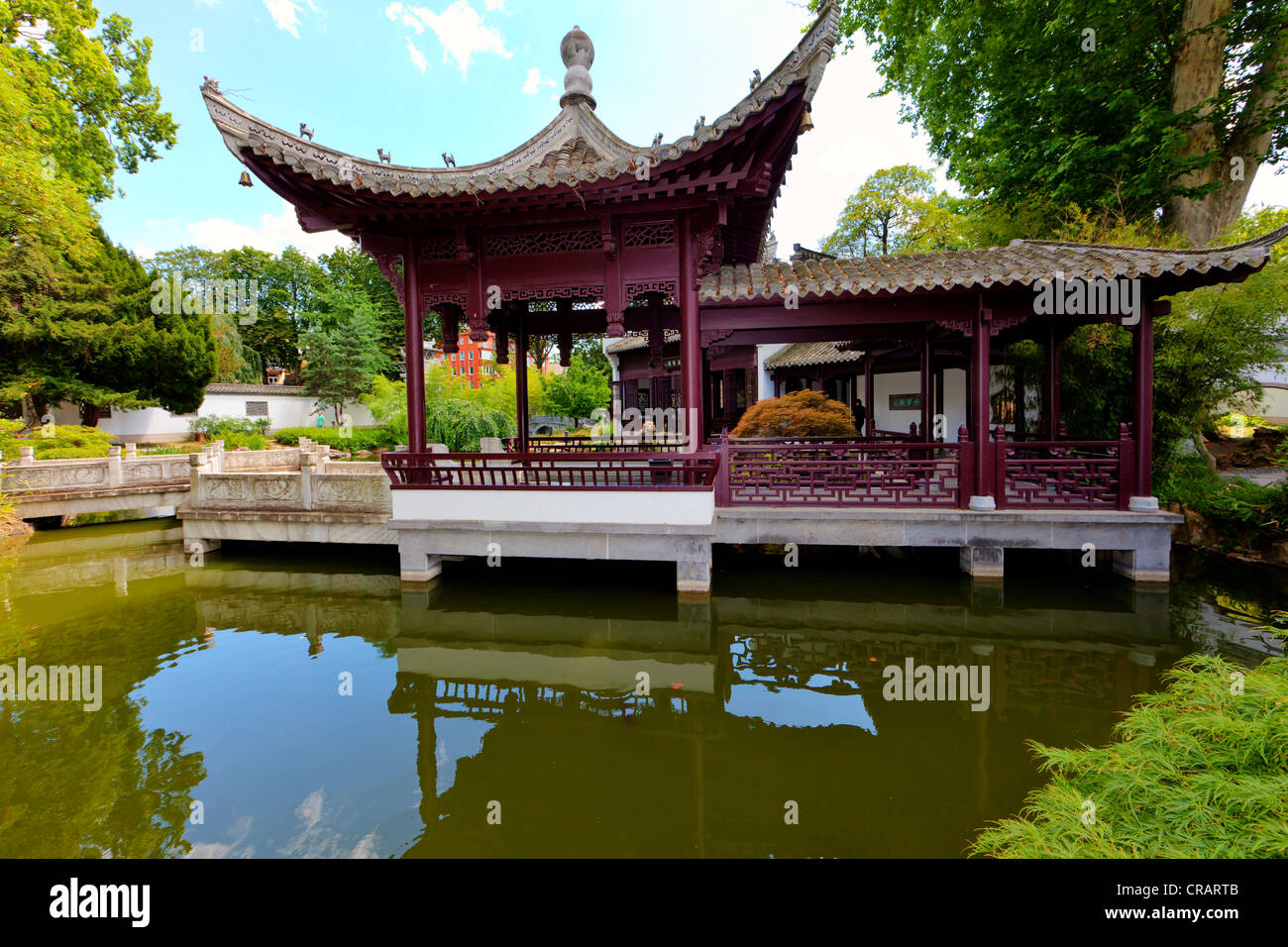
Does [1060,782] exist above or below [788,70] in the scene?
below

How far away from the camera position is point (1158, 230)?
891 centimetres

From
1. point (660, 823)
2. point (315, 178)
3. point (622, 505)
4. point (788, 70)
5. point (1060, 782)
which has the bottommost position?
point (660, 823)

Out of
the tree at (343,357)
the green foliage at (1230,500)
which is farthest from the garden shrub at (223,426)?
the green foliage at (1230,500)

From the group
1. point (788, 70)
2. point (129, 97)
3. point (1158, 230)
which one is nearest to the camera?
point (788, 70)

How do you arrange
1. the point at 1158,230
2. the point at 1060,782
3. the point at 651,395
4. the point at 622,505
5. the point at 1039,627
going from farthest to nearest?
the point at 651,395
the point at 1158,230
the point at 622,505
the point at 1039,627
the point at 1060,782

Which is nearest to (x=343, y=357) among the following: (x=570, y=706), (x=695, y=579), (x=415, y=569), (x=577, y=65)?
(x=577, y=65)

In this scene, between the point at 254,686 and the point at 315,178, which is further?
the point at 315,178

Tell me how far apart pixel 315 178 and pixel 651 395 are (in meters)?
15.3

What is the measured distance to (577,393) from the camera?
24.2 meters

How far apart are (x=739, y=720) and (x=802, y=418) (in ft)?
21.2

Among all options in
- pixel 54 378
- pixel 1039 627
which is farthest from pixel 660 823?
pixel 54 378

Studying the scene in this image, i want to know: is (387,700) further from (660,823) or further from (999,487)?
(999,487)

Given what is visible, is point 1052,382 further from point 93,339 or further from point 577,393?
point 93,339

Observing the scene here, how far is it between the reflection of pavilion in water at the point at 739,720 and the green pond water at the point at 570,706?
0.02 m
